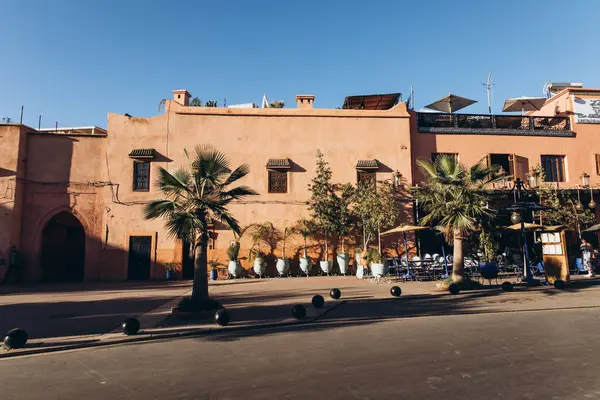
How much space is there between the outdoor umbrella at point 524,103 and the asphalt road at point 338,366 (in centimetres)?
1951

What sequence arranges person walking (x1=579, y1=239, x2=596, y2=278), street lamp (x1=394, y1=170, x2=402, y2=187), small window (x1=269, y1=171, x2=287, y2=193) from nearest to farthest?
person walking (x1=579, y1=239, x2=596, y2=278) < street lamp (x1=394, y1=170, x2=402, y2=187) < small window (x1=269, y1=171, x2=287, y2=193)

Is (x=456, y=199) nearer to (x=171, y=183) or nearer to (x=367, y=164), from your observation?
(x=367, y=164)

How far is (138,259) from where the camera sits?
20.3m

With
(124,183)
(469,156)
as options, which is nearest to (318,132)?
(469,156)

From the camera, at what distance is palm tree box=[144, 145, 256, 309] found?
996 centimetres

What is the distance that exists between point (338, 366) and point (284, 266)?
14.4m

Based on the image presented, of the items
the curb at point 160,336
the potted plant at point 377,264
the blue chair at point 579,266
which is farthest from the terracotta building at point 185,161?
the curb at point 160,336

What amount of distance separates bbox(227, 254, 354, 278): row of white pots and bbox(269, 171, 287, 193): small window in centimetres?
381

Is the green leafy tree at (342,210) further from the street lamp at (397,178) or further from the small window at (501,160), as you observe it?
the small window at (501,160)

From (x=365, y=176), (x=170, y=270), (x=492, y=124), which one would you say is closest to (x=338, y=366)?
(x=170, y=270)

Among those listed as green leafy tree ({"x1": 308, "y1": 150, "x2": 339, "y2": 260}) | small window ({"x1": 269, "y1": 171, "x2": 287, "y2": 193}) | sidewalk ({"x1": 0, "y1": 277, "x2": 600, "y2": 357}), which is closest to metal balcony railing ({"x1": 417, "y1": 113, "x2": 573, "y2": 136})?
green leafy tree ({"x1": 308, "y1": 150, "x2": 339, "y2": 260})

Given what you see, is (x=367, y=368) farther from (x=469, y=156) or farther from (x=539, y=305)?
(x=469, y=156)

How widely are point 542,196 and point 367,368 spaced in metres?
19.8

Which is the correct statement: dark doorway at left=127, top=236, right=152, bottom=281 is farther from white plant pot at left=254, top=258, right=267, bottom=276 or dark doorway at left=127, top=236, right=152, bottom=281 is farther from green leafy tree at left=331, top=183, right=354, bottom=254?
green leafy tree at left=331, top=183, right=354, bottom=254
